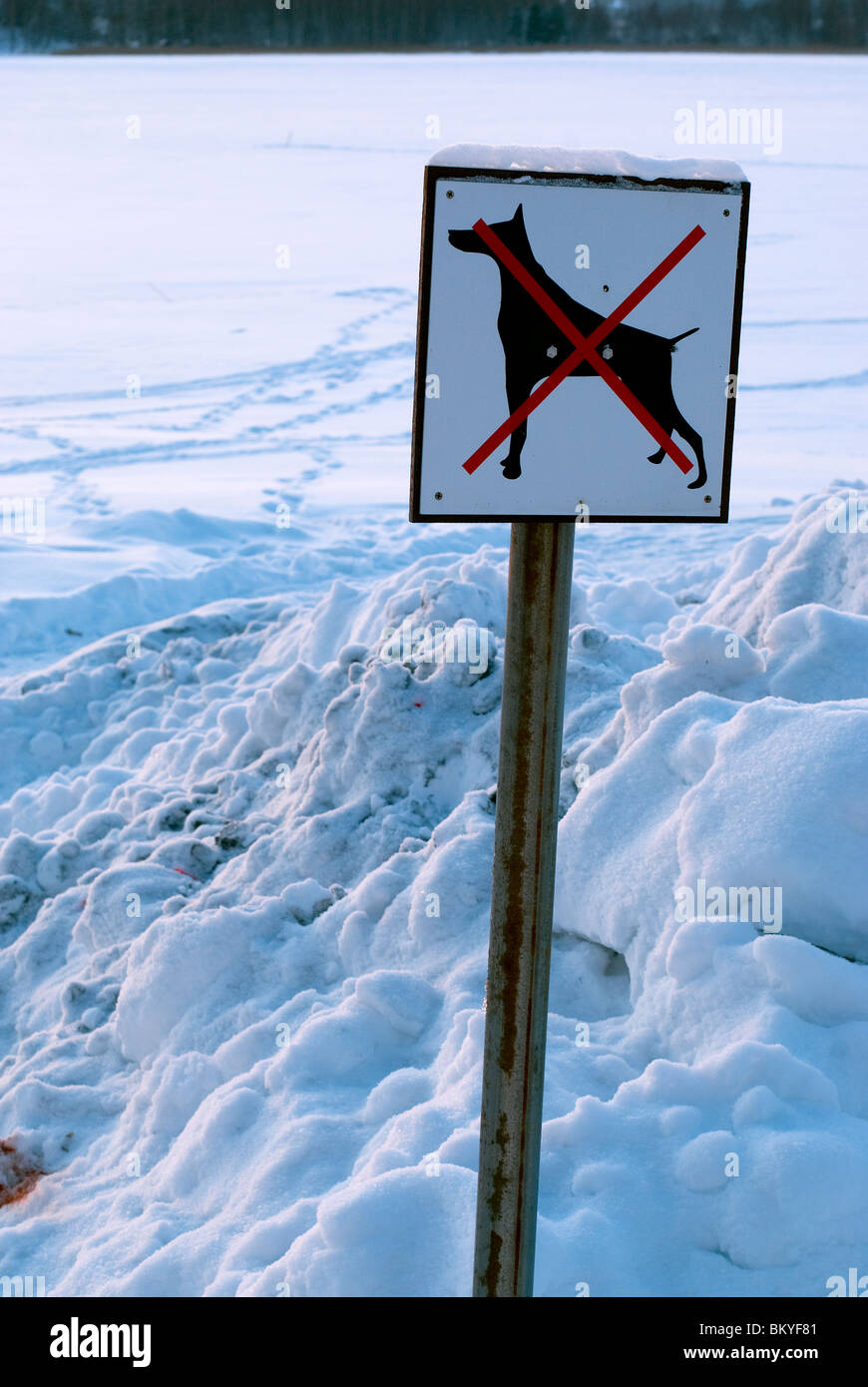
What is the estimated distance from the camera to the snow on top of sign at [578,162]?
1944 millimetres

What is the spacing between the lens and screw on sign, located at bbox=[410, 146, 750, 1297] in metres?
1.94

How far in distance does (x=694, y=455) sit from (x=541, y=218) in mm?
433

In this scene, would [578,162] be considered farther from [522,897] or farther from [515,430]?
[522,897]

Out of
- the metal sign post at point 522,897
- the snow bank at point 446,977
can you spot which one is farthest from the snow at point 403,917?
the metal sign post at point 522,897

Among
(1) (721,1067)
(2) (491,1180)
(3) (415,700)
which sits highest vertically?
(3) (415,700)

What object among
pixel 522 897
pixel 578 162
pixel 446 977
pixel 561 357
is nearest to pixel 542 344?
pixel 561 357

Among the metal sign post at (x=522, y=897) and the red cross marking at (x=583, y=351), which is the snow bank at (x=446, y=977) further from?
the red cross marking at (x=583, y=351)

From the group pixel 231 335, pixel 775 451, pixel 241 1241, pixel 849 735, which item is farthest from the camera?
pixel 231 335

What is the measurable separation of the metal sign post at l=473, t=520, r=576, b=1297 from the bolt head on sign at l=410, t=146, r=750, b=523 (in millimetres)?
127

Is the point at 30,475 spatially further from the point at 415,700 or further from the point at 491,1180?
the point at 491,1180

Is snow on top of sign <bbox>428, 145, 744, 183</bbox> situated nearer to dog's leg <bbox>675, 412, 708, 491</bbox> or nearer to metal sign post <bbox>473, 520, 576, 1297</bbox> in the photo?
dog's leg <bbox>675, 412, 708, 491</bbox>

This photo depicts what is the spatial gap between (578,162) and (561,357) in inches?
11.7
